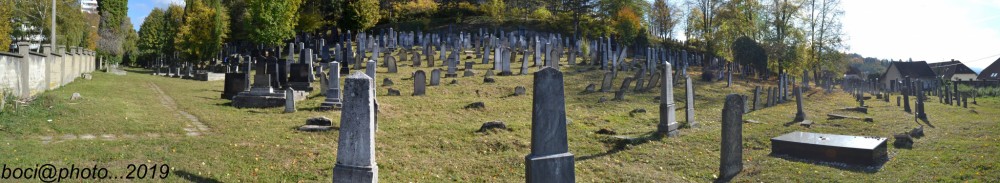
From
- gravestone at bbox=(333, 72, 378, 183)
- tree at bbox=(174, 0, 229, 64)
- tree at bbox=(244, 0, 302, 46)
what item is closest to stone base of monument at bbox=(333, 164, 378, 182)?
gravestone at bbox=(333, 72, 378, 183)

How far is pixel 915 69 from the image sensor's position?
62.4m

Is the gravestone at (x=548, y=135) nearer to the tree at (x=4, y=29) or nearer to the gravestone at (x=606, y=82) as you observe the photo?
the gravestone at (x=606, y=82)

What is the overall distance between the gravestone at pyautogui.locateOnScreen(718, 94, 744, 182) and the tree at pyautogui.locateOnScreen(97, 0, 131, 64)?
143 ft

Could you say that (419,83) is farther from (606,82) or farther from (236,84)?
(606,82)

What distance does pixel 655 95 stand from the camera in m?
20.3

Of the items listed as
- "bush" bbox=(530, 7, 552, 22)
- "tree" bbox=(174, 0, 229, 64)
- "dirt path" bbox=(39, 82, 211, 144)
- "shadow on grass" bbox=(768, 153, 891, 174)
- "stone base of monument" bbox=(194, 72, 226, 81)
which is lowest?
"shadow on grass" bbox=(768, 153, 891, 174)

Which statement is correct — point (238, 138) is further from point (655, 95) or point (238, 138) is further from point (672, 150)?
point (655, 95)

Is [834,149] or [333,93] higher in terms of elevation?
[333,93]

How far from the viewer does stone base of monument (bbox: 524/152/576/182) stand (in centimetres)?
567

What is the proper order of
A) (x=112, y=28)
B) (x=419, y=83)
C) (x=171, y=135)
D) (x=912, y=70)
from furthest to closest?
(x=912, y=70)
(x=112, y=28)
(x=419, y=83)
(x=171, y=135)

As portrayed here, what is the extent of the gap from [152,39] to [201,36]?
11751mm

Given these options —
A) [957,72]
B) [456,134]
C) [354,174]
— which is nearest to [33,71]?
[456,134]

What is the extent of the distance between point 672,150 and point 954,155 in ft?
14.1

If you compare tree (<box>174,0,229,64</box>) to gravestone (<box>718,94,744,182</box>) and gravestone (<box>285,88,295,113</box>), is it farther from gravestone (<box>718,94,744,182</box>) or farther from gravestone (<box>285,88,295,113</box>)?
gravestone (<box>718,94,744,182</box>)
